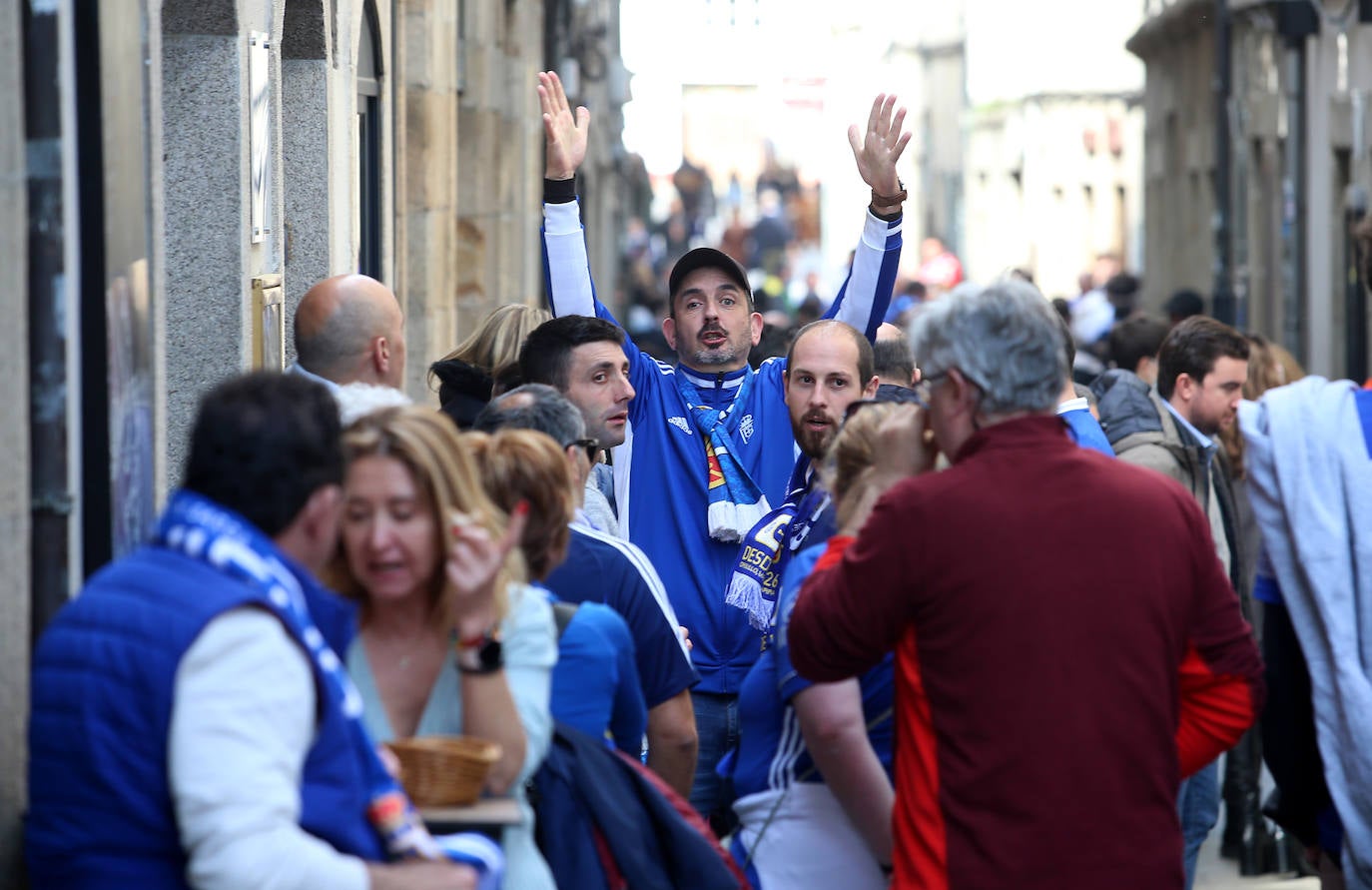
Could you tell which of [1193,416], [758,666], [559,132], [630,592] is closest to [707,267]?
[559,132]

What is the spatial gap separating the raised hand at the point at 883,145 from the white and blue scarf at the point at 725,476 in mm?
778

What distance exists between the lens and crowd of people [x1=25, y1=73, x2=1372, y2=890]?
9.39ft

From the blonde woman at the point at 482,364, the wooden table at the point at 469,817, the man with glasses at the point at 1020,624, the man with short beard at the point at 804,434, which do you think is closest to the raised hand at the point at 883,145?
the man with short beard at the point at 804,434

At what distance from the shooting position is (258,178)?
21.2 ft

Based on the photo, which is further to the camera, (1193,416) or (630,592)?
(1193,416)

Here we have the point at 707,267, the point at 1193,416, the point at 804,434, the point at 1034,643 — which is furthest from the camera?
the point at 1193,416

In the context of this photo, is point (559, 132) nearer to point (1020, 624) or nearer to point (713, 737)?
point (713, 737)

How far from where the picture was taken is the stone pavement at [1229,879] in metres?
7.41

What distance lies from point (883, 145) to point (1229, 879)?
3.19 metres

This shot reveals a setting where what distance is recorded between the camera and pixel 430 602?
136 inches

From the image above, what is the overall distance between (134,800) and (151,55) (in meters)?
2.58

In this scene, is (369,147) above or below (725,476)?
above

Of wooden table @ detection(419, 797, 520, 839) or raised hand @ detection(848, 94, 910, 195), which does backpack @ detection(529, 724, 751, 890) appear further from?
raised hand @ detection(848, 94, 910, 195)

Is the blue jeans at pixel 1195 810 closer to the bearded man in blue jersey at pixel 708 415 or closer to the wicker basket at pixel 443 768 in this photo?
the bearded man in blue jersey at pixel 708 415
